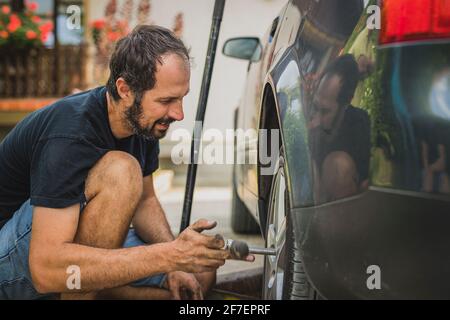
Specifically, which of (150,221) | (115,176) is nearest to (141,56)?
(115,176)

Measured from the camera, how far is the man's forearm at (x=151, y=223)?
2.56 m

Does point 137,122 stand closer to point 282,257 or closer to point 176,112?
point 176,112

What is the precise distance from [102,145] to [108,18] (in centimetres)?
676

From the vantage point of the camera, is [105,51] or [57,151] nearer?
[57,151]

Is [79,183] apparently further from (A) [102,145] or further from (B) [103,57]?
(B) [103,57]

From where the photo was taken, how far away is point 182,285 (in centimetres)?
244

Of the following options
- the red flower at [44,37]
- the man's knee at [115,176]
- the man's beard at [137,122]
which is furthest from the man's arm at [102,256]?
the red flower at [44,37]

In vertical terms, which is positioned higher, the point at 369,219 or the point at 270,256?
the point at 369,219

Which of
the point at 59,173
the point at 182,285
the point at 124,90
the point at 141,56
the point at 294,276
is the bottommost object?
the point at 182,285

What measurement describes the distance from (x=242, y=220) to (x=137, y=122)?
2.19 metres

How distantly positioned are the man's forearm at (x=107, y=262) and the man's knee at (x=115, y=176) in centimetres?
22

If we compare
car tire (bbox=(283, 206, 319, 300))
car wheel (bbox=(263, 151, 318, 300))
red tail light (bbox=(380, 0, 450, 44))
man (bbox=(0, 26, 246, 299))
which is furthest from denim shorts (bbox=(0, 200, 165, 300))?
red tail light (bbox=(380, 0, 450, 44))
